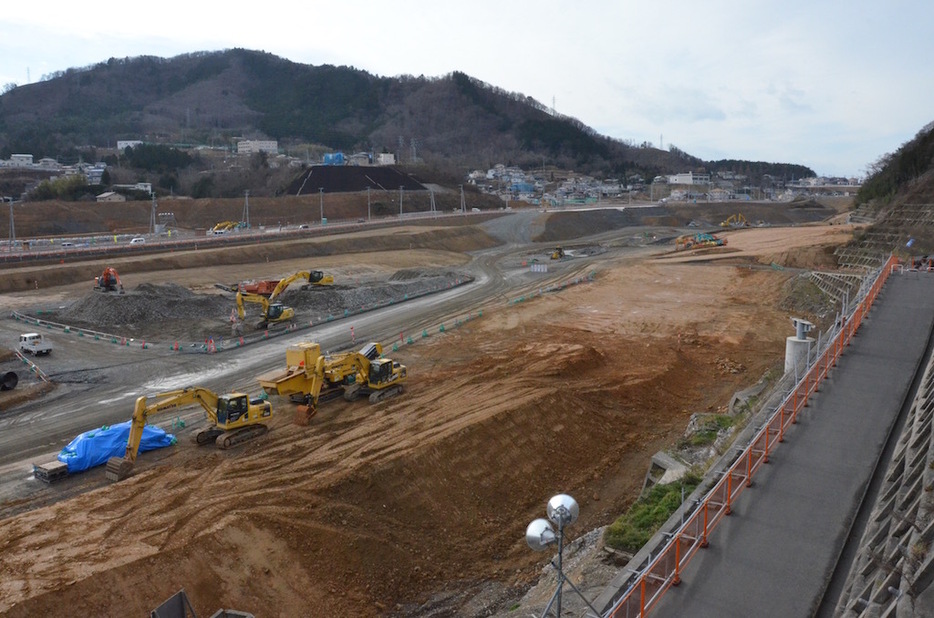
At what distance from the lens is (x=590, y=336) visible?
115 feet

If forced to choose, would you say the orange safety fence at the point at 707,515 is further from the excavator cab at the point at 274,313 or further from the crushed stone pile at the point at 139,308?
the crushed stone pile at the point at 139,308

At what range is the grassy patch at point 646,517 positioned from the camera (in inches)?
538

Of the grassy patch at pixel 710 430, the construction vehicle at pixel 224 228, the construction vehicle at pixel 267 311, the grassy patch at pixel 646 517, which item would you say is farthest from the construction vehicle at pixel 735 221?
the grassy patch at pixel 646 517

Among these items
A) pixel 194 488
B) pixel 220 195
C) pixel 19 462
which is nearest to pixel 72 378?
pixel 19 462

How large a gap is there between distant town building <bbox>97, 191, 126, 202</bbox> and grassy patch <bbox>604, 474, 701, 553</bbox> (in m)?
94.3

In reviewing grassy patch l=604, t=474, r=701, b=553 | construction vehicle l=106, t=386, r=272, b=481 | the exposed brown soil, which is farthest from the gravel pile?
grassy patch l=604, t=474, r=701, b=553

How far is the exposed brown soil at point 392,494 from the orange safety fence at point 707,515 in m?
5.16

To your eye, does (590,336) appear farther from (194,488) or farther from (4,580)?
(4,580)

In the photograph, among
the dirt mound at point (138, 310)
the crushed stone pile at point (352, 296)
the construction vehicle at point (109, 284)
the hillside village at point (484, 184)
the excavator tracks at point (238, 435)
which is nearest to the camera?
the excavator tracks at point (238, 435)

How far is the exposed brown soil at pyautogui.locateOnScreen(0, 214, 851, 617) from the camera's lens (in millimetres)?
14383

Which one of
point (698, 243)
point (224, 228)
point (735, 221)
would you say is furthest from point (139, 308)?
point (735, 221)

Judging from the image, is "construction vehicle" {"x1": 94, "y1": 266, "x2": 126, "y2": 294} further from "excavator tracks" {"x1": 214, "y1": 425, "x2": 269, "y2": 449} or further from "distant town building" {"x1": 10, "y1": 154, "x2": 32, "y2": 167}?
"distant town building" {"x1": 10, "y1": 154, "x2": 32, "y2": 167}

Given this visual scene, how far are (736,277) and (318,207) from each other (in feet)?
201

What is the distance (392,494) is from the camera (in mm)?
17969
